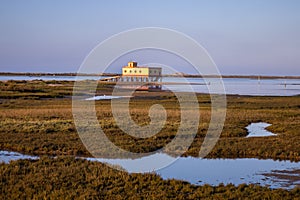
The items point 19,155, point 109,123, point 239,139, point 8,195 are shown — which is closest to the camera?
point 8,195

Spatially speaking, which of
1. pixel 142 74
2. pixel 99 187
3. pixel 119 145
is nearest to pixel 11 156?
pixel 119 145

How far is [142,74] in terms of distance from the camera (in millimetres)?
121375

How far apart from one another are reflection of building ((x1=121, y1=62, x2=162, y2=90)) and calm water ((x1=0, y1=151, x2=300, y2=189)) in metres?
98.6

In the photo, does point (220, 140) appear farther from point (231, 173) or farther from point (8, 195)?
point (8, 195)

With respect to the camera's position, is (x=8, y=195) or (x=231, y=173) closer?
(x=8, y=195)

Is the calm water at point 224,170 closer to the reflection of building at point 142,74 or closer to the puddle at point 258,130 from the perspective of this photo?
the puddle at point 258,130

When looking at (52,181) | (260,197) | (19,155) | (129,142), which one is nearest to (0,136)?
(19,155)

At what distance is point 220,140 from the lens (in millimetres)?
23516

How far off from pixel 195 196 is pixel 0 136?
15.3 m

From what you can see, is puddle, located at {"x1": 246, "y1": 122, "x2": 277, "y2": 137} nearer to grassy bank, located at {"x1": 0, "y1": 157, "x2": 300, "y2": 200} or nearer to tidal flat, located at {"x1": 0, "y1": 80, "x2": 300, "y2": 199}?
tidal flat, located at {"x1": 0, "y1": 80, "x2": 300, "y2": 199}

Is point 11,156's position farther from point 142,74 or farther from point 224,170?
point 142,74

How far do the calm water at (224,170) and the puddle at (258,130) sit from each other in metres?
7.99

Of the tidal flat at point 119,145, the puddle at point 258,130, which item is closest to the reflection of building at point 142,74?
the tidal flat at point 119,145

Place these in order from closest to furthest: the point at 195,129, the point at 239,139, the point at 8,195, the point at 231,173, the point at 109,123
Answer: the point at 8,195
the point at 231,173
the point at 239,139
the point at 195,129
the point at 109,123
